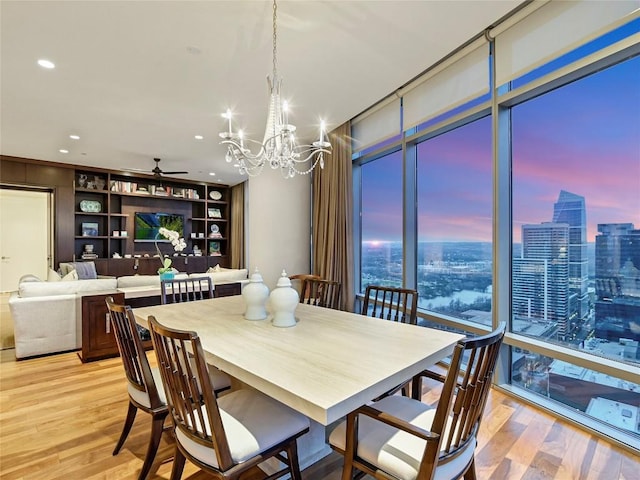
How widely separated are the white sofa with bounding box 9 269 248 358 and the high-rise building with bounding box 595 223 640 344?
4356 mm

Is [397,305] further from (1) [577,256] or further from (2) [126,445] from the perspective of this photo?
(2) [126,445]

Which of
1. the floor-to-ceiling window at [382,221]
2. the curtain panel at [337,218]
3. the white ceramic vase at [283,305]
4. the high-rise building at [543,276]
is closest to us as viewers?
the white ceramic vase at [283,305]

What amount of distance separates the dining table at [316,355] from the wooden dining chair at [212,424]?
0.55 ft

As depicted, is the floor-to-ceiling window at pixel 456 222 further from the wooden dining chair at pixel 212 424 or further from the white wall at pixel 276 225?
the wooden dining chair at pixel 212 424

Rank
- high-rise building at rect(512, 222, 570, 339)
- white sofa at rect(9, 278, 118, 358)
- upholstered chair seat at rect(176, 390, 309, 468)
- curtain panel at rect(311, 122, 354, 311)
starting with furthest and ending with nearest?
curtain panel at rect(311, 122, 354, 311), white sofa at rect(9, 278, 118, 358), high-rise building at rect(512, 222, 570, 339), upholstered chair seat at rect(176, 390, 309, 468)

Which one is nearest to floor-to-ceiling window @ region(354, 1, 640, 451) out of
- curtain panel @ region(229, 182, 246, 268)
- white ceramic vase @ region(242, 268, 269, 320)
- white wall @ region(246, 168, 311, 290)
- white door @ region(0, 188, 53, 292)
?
white ceramic vase @ region(242, 268, 269, 320)

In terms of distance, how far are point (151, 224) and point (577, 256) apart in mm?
7902

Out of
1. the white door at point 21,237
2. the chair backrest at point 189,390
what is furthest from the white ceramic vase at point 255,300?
the white door at point 21,237

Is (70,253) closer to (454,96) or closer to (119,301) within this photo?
(119,301)

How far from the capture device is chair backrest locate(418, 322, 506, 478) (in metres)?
1.03

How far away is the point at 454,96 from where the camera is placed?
293 centimetres

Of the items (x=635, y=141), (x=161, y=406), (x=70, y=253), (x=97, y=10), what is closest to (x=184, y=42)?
(x=97, y=10)

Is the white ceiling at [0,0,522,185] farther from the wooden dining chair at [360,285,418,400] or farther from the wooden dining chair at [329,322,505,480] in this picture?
the wooden dining chair at [329,322,505,480]

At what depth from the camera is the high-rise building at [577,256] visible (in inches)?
89.0
